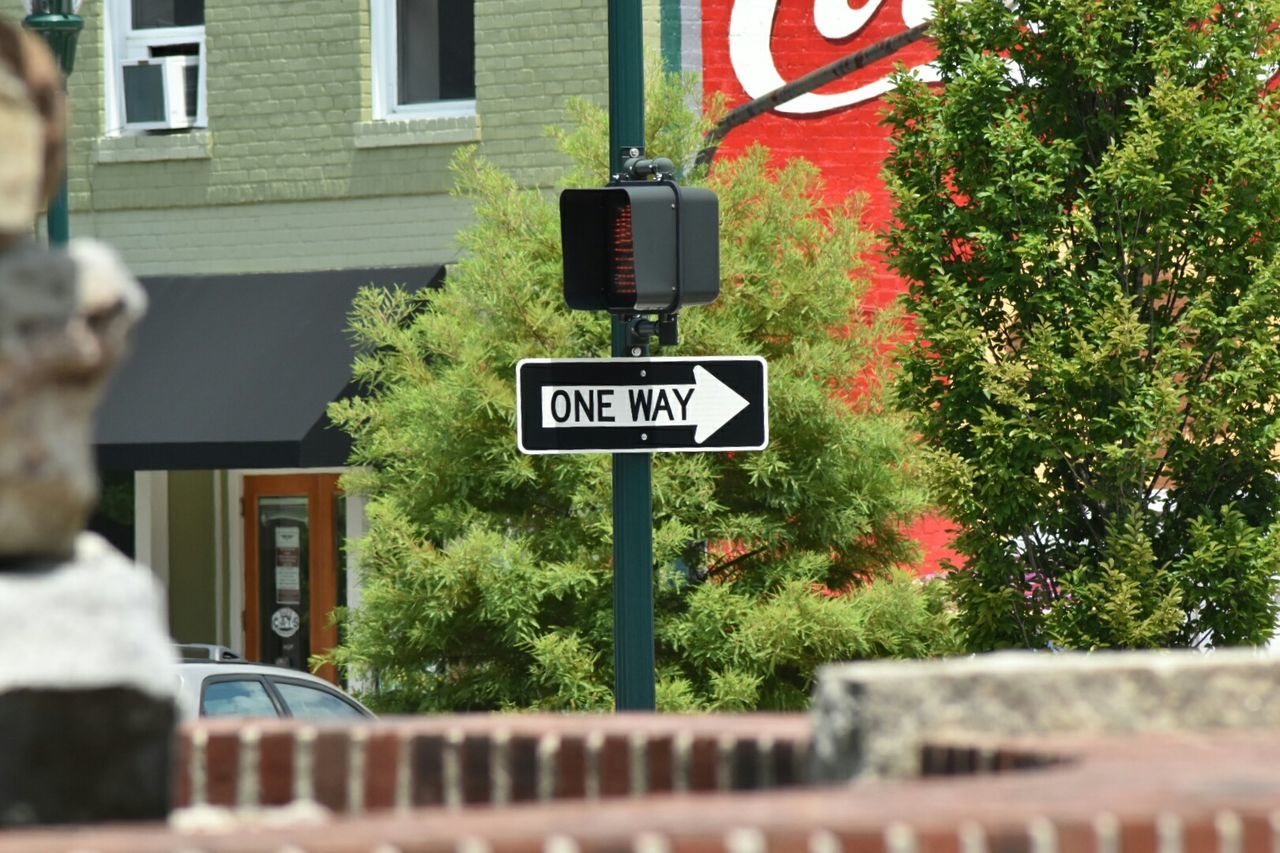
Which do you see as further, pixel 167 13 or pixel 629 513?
pixel 167 13

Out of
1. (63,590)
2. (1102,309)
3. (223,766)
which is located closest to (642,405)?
(1102,309)

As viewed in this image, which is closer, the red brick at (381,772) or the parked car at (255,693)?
the red brick at (381,772)

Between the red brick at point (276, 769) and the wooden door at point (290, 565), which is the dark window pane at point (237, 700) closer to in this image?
the wooden door at point (290, 565)

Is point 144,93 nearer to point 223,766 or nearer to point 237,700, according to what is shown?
point 237,700

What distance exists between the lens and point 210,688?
10.8 meters

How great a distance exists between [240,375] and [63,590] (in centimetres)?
1310

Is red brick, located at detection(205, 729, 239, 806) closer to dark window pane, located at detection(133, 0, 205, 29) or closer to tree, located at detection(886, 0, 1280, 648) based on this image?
tree, located at detection(886, 0, 1280, 648)

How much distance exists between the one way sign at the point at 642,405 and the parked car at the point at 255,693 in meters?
3.44

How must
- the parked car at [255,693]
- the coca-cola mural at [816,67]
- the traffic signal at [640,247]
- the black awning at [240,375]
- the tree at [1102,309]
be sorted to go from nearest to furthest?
the traffic signal at [640,247], the tree at [1102,309], the parked car at [255,693], the black awning at [240,375], the coca-cola mural at [816,67]

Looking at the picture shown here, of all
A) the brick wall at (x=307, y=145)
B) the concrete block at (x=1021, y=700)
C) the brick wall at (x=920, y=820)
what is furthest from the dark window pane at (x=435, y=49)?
the brick wall at (x=920, y=820)

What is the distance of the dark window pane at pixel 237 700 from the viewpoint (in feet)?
35.2

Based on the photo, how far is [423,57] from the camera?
16.8 meters

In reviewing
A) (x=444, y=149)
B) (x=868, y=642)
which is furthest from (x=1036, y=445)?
(x=444, y=149)

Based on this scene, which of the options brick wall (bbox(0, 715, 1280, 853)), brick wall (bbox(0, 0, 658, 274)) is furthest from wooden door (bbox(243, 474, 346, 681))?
brick wall (bbox(0, 715, 1280, 853))
